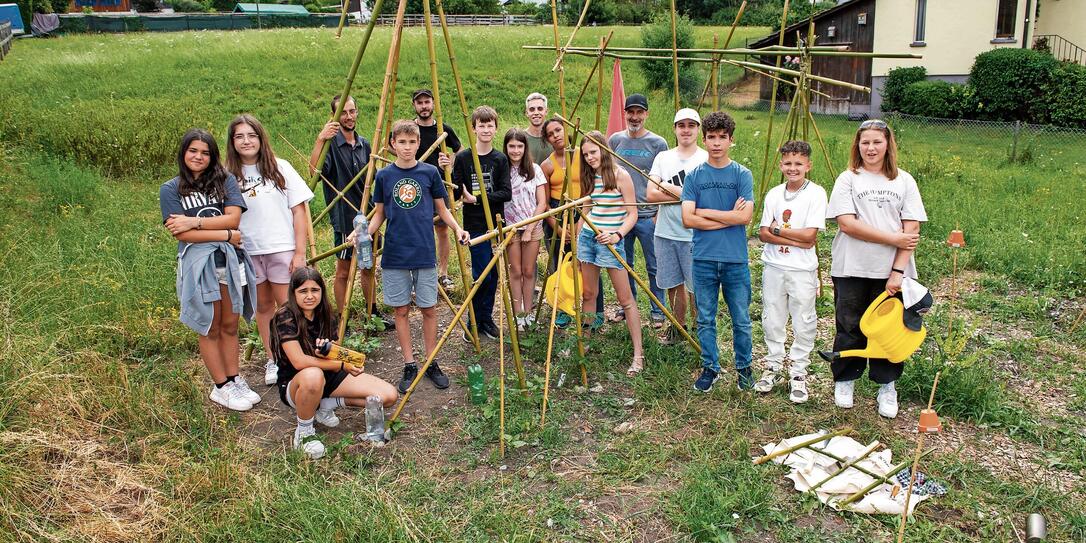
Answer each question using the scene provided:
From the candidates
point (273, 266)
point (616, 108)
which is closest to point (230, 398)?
point (273, 266)

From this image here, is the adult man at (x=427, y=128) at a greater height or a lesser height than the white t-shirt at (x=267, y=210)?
greater

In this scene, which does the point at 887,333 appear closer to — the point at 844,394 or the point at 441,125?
the point at 844,394

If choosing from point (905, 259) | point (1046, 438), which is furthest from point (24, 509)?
point (1046, 438)

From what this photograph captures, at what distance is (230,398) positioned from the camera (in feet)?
13.8

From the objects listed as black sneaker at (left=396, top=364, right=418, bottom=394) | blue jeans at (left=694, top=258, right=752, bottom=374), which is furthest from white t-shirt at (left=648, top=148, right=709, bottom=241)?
black sneaker at (left=396, top=364, right=418, bottom=394)

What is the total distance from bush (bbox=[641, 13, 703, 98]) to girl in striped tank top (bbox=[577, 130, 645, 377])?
15673 mm

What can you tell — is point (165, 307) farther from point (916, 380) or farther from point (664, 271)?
point (916, 380)

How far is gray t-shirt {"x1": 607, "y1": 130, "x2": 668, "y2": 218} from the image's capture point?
5.00 meters

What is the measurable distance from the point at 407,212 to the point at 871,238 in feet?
8.67

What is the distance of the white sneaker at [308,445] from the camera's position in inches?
145

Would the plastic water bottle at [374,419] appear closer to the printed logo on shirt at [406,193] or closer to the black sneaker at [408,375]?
the black sneaker at [408,375]

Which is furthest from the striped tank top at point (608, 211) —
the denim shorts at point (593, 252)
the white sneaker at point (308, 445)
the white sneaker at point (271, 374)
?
the white sneaker at point (271, 374)

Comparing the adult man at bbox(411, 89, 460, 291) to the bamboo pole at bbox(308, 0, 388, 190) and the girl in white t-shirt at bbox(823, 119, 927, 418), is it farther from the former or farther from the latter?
the girl in white t-shirt at bbox(823, 119, 927, 418)

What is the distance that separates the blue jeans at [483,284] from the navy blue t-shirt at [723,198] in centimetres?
163
